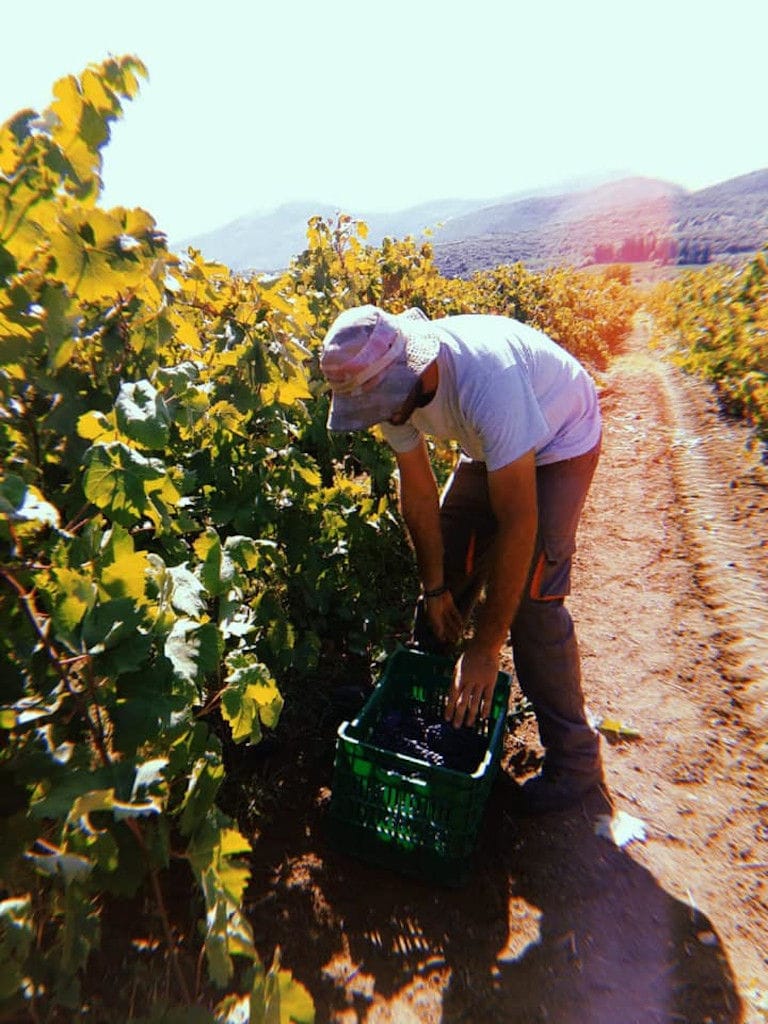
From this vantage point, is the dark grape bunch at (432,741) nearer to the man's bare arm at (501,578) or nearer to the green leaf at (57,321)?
the man's bare arm at (501,578)

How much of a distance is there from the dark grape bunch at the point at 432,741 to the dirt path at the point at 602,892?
0.34 meters

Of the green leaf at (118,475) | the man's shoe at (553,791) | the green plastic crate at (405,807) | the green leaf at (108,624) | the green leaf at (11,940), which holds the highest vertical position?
the green leaf at (118,475)

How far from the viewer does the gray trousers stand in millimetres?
2166

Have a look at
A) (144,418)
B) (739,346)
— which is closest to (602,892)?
(144,418)

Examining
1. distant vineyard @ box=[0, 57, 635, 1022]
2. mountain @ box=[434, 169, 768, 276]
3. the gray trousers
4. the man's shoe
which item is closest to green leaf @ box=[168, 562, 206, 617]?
distant vineyard @ box=[0, 57, 635, 1022]

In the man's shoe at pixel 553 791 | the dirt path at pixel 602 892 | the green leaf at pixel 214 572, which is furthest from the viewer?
the man's shoe at pixel 553 791

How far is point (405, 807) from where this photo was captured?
2004 millimetres

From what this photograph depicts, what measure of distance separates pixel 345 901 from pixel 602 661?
1.80m

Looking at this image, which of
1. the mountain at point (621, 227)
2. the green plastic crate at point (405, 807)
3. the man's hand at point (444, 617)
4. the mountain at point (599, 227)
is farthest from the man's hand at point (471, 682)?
the mountain at point (599, 227)

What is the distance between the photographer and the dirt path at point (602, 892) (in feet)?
5.95

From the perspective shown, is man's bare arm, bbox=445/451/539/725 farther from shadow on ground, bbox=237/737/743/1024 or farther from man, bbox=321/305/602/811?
shadow on ground, bbox=237/737/743/1024

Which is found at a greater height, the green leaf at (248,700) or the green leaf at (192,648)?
the green leaf at (192,648)

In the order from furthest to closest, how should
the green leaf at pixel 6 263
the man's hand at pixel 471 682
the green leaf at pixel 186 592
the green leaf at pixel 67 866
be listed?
1. the man's hand at pixel 471 682
2. the green leaf at pixel 186 592
3. the green leaf at pixel 6 263
4. the green leaf at pixel 67 866

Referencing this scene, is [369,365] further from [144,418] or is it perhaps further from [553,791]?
[553,791]
